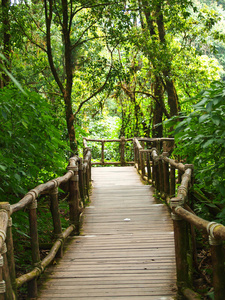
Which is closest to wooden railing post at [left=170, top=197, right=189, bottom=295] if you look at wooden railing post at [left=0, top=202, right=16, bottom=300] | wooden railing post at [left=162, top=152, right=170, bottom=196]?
wooden railing post at [left=0, top=202, right=16, bottom=300]

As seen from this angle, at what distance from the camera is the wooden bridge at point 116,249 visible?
7.70 ft

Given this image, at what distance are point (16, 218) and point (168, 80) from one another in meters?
7.30

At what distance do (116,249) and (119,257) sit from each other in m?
0.29

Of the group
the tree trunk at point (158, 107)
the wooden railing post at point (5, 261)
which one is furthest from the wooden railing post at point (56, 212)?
the tree trunk at point (158, 107)

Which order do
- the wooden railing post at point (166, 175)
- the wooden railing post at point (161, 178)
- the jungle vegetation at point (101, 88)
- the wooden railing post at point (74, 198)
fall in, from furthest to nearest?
the wooden railing post at point (161, 178) → the wooden railing post at point (166, 175) → the wooden railing post at point (74, 198) → the jungle vegetation at point (101, 88)

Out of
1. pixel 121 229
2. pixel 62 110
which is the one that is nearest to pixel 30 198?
pixel 121 229

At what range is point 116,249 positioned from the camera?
422 cm

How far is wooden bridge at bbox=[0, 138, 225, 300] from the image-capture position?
2348mm

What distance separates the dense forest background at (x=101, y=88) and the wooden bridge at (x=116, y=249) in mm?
336

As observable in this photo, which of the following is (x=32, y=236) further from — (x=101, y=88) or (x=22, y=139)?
(x=101, y=88)

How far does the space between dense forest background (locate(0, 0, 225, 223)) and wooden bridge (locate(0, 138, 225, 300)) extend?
0.34m

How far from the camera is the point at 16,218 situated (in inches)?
146

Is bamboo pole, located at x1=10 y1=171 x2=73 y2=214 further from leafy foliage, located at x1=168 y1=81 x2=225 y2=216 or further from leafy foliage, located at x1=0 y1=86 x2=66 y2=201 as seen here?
leafy foliage, located at x1=168 y1=81 x2=225 y2=216

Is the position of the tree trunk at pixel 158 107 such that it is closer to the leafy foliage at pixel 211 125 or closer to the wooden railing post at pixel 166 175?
the wooden railing post at pixel 166 175
